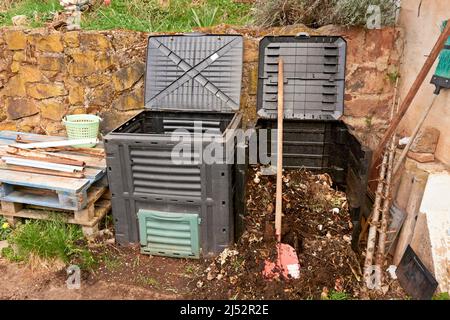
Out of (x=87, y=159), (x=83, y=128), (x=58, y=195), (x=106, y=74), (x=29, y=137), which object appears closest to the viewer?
(x=58, y=195)

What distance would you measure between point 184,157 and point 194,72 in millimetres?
1075

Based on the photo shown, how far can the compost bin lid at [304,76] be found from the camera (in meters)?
3.46

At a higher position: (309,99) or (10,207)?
(309,99)

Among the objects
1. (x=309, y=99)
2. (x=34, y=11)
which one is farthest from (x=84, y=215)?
(x=34, y=11)

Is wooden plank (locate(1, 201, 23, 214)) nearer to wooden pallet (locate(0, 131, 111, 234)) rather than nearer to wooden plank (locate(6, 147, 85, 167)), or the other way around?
wooden pallet (locate(0, 131, 111, 234))

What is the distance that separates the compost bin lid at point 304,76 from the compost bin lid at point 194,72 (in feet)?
1.07

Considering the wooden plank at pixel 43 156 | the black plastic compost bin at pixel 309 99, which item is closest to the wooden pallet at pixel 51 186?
the wooden plank at pixel 43 156

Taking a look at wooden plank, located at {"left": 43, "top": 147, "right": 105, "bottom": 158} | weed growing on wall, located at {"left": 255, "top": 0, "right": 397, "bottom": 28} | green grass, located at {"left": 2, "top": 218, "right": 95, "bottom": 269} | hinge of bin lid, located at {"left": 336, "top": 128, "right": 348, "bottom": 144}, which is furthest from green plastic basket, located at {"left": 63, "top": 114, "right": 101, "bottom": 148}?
hinge of bin lid, located at {"left": 336, "top": 128, "right": 348, "bottom": 144}

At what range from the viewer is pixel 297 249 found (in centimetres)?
295

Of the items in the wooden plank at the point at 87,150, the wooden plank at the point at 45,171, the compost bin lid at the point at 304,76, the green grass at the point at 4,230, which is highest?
the compost bin lid at the point at 304,76

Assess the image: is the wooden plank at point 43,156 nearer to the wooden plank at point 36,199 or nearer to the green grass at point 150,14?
the wooden plank at point 36,199

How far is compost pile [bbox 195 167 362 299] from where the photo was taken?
2.63m
